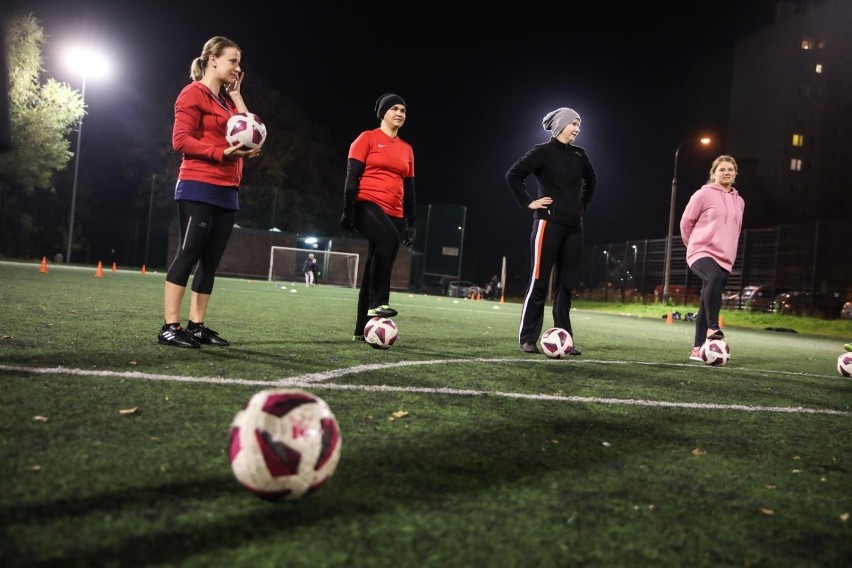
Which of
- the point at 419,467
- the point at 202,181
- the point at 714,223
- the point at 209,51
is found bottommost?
the point at 419,467

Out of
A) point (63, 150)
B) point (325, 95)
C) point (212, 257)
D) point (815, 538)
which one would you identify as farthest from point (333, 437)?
point (325, 95)

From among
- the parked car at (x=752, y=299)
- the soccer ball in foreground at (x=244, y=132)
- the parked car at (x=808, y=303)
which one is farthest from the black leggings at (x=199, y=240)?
the parked car at (x=752, y=299)

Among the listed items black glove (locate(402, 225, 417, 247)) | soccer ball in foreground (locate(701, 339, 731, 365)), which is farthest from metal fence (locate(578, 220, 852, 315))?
black glove (locate(402, 225, 417, 247))

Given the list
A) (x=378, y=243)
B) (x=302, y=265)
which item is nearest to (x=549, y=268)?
(x=378, y=243)

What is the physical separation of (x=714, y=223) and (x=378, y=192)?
11.2 feet

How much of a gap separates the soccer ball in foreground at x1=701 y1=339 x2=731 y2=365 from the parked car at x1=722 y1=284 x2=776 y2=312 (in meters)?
20.2

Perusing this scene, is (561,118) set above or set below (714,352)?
above

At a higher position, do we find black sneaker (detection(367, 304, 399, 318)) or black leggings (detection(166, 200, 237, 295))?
black leggings (detection(166, 200, 237, 295))

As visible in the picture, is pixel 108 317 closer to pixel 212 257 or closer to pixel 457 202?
pixel 212 257

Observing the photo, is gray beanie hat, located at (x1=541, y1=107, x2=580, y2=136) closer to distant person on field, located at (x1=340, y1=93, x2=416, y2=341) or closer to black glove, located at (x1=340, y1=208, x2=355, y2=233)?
distant person on field, located at (x1=340, y1=93, x2=416, y2=341)

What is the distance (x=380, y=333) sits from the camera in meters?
5.49

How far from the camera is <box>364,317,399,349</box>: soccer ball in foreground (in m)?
5.49

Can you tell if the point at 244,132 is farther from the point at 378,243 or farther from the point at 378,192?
the point at 378,243

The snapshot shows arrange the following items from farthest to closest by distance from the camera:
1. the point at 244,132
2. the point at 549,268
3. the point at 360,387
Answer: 1. the point at 549,268
2. the point at 244,132
3. the point at 360,387
